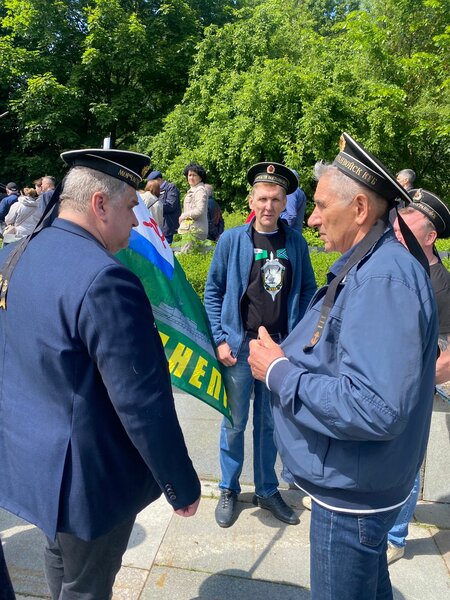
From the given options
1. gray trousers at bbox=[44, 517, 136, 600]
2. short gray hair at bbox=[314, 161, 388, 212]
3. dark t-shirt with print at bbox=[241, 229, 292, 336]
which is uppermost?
short gray hair at bbox=[314, 161, 388, 212]

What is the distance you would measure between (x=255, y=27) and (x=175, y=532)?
17.6 m

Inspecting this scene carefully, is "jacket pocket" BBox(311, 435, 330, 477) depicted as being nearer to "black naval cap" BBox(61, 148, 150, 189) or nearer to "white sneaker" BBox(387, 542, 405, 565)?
"black naval cap" BBox(61, 148, 150, 189)

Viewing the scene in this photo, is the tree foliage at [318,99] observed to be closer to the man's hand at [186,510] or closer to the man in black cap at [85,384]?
the man in black cap at [85,384]

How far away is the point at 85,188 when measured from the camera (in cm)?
165

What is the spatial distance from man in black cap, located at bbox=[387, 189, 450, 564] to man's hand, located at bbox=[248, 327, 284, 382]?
1.13 meters

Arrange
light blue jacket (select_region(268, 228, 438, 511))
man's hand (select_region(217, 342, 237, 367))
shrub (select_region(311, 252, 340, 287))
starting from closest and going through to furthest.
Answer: light blue jacket (select_region(268, 228, 438, 511)) < man's hand (select_region(217, 342, 237, 367)) < shrub (select_region(311, 252, 340, 287))

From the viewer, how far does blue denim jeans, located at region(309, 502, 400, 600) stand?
5.26ft

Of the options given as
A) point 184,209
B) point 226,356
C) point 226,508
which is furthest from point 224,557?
point 184,209

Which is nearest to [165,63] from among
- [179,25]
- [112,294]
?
[179,25]

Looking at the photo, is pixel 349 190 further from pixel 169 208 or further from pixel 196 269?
pixel 169 208

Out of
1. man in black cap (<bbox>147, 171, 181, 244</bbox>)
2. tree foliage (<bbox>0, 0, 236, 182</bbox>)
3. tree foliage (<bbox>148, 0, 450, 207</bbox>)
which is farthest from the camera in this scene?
tree foliage (<bbox>0, 0, 236, 182</bbox>)

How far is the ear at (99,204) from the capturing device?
1.64 meters

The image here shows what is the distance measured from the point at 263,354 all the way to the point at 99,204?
29.7 inches

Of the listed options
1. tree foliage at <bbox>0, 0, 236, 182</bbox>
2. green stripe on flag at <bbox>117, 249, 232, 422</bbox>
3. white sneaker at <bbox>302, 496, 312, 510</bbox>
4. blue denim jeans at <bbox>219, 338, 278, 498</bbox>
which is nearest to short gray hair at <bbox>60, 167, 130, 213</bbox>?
green stripe on flag at <bbox>117, 249, 232, 422</bbox>
